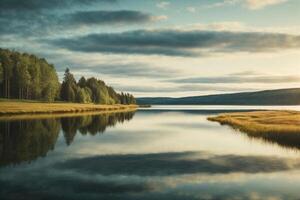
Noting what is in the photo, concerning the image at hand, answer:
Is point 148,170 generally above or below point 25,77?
below

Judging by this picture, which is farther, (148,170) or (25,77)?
(25,77)

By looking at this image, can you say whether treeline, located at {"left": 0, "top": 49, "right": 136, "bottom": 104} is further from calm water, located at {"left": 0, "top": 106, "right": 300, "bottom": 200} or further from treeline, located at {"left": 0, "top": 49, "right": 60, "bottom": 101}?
calm water, located at {"left": 0, "top": 106, "right": 300, "bottom": 200}

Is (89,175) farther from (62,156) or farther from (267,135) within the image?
(267,135)

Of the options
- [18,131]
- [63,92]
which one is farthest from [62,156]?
[63,92]

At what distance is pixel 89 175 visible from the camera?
84.0ft

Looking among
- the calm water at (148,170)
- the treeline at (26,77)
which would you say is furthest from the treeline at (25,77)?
the calm water at (148,170)

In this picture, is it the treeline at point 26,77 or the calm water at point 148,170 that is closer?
the calm water at point 148,170

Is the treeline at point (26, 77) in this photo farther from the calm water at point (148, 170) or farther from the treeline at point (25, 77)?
the calm water at point (148, 170)

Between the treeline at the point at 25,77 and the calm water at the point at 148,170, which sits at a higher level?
the treeline at the point at 25,77

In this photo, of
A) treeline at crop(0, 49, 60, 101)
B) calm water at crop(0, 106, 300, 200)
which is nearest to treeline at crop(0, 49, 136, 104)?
treeline at crop(0, 49, 60, 101)

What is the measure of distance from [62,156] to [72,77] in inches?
6140

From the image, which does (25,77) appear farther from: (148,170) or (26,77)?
(148,170)

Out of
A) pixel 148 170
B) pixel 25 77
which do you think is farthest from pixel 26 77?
pixel 148 170

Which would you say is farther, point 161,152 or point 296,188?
point 161,152
